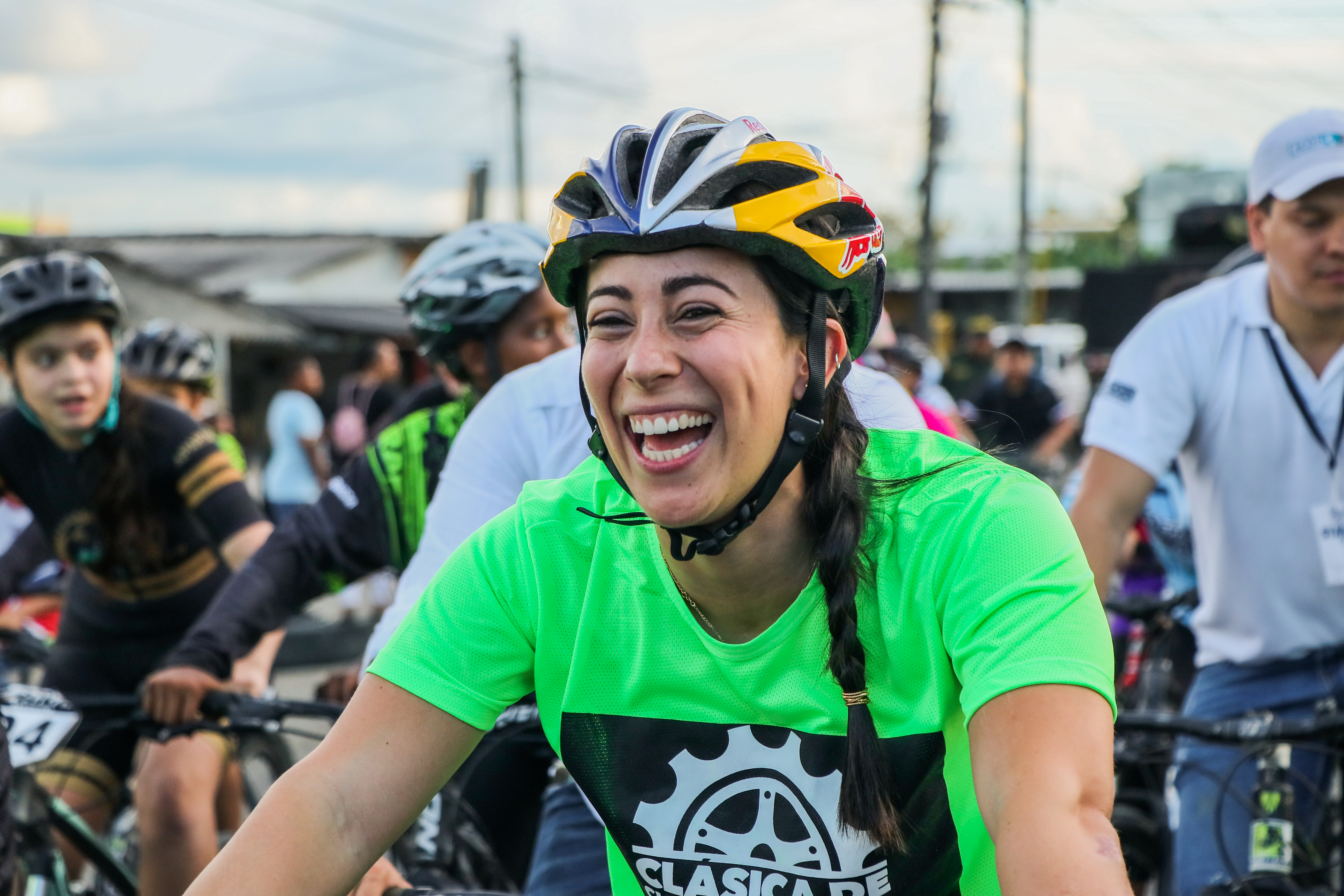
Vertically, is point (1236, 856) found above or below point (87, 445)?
below

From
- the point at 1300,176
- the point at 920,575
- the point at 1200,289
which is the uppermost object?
the point at 1300,176

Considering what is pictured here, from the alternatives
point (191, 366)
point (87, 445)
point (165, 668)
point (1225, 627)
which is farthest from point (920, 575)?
point (191, 366)

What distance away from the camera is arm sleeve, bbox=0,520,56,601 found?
5879mm

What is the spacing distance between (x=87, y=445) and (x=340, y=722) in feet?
9.57

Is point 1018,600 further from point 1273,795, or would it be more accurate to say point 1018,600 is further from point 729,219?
point 1273,795

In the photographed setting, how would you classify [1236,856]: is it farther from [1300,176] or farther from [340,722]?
[340,722]

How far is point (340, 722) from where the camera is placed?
2.24 meters

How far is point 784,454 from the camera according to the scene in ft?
7.09

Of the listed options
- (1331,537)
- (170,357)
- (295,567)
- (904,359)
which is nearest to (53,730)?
(295,567)

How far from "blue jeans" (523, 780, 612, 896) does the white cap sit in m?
2.46

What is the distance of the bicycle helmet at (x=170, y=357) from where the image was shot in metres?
7.23

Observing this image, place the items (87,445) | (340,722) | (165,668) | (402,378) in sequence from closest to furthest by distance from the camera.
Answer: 1. (340,722)
2. (165,668)
3. (87,445)
4. (402,378)

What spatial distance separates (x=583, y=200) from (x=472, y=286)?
226 centimetres

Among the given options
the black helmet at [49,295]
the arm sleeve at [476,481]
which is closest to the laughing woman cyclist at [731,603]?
the arm sleeve at [476,481]
